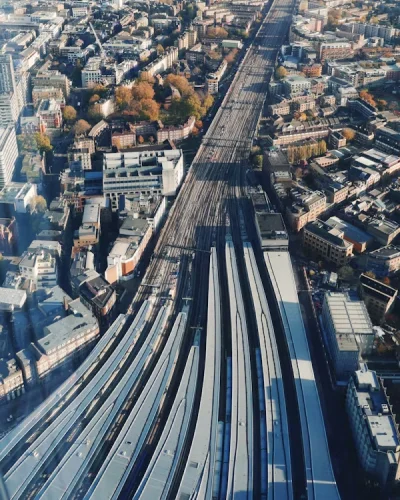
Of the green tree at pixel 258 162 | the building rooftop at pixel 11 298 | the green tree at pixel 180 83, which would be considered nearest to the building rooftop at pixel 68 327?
the building rooftop at pixel 11 298

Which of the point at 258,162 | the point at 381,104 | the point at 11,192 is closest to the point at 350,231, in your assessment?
the point at 258,162

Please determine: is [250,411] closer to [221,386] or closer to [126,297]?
[221,386]

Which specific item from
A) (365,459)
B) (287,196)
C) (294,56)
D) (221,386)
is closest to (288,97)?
(294,56)

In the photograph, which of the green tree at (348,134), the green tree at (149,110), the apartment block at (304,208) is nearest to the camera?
the apartment block at (304,208)

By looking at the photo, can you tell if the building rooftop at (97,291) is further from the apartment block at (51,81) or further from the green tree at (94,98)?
the apartment block at (51,81)

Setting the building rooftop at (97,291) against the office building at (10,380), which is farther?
the building rooftop at (97,291)

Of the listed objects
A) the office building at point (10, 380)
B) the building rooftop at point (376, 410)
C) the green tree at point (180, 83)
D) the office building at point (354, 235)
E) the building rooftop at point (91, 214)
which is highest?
the building rooftop at point (376, 410)

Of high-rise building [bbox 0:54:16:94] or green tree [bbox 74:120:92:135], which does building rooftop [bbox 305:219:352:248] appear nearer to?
green tree [bbox 74:120:92:135]
